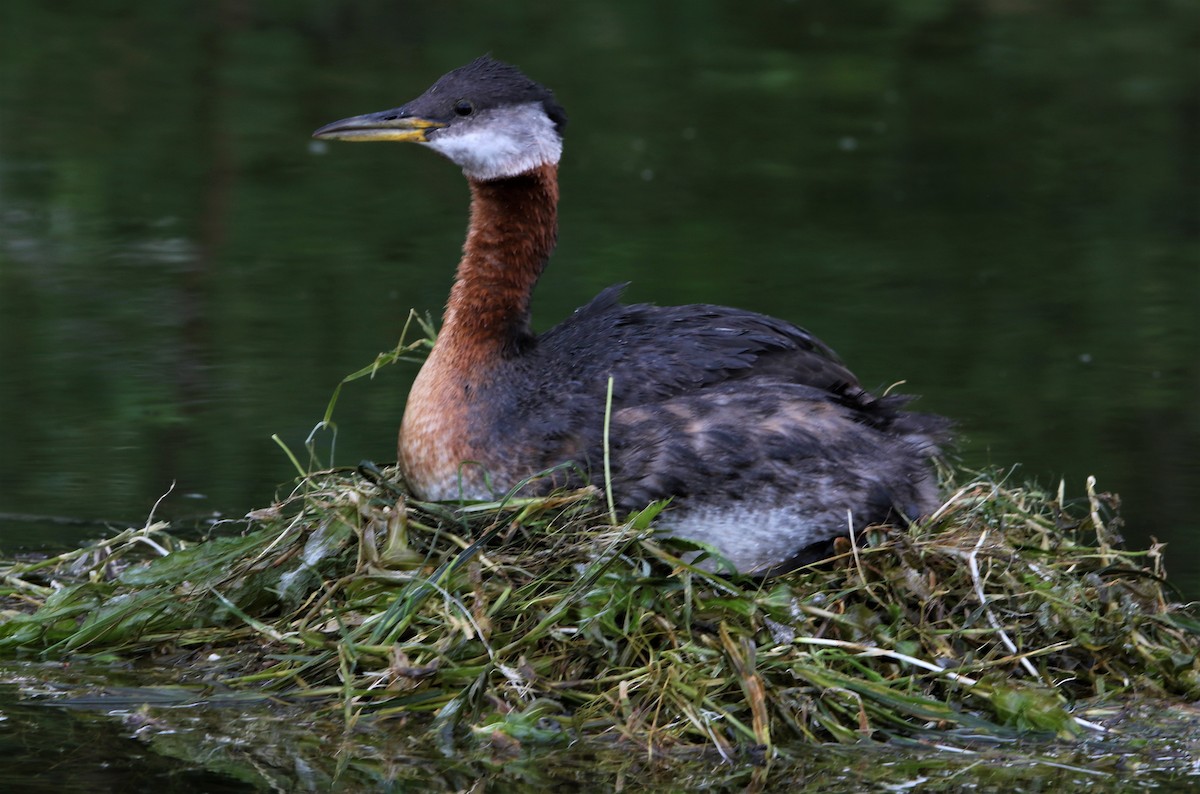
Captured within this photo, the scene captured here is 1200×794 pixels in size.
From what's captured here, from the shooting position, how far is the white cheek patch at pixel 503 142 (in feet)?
20.5

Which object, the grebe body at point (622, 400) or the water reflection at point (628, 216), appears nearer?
the grebe body at point (622, 400)

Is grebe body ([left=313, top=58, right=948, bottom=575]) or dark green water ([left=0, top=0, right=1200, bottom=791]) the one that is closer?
grebe body ([left=313, top=58, right=948, bottom=575])

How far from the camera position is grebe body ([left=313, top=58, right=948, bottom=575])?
578cm

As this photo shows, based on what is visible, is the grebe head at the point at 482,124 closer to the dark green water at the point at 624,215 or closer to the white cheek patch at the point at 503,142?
the white cheek patch at the point at 503,142

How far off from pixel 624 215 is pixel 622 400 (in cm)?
561

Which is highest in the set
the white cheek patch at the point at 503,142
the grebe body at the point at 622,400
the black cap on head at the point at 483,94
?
the black cap on head at the point at 483,94

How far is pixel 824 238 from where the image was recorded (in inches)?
442

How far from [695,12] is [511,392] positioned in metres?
11.4

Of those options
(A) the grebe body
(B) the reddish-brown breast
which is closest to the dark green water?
(B) the reddish-brown breast

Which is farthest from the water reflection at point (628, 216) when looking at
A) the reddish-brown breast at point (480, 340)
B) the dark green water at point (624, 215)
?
the reddish-brown breast at point (480, 340)

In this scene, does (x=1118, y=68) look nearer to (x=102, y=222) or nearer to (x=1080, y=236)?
(x=1080, y=236)

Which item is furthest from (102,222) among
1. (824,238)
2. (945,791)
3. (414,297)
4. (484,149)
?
(945,791)

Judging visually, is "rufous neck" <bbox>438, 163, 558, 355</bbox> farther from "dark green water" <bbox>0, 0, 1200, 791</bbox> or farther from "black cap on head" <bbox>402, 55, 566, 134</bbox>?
"dark green water" <bbox>0, 0, 1200, 791</bbox>

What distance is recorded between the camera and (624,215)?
37.4 feet
